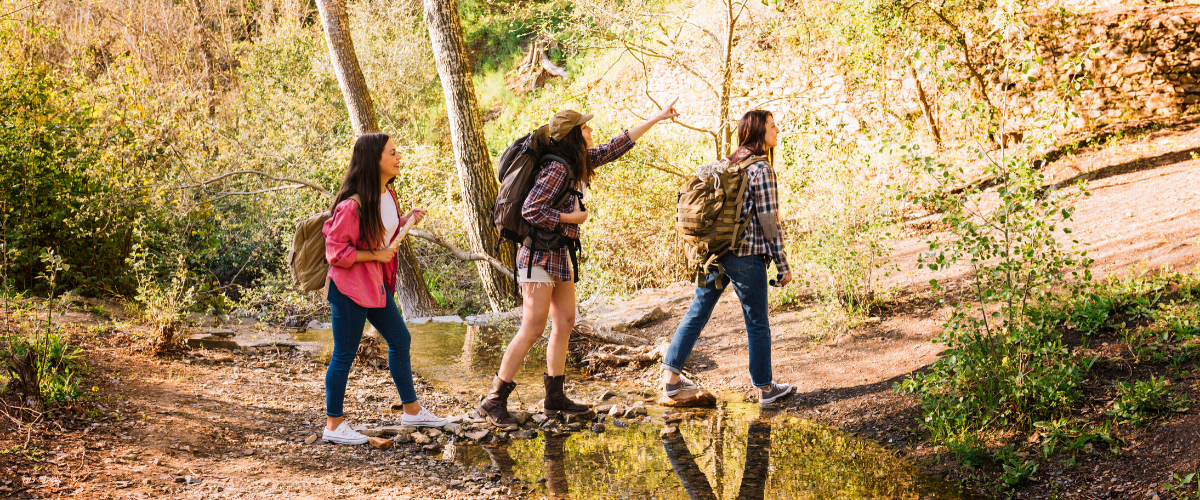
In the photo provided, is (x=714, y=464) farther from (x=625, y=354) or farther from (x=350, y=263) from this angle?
(x=625, y=354)

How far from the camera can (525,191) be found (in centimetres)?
399

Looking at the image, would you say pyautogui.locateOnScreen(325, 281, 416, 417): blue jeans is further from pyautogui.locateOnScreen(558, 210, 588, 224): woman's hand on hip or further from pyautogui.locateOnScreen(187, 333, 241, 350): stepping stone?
pyautogui.locateOnScreen(187, 333, 241, 350): stepping stone

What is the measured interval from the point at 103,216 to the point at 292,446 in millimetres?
5379

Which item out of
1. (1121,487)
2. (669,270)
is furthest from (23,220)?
(1121,487)

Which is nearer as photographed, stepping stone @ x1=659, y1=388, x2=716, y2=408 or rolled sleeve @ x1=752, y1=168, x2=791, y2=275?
rolled sleeve @ x1=752, y1=168, x2=791, y2=275

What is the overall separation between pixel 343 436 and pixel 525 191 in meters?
1.61

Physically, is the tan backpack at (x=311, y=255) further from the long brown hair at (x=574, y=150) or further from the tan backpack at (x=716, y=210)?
the tan backpack at (x=716, y=210)

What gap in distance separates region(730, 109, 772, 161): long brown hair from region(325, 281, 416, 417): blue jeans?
2.18 meters

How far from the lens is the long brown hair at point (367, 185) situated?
12.2ft

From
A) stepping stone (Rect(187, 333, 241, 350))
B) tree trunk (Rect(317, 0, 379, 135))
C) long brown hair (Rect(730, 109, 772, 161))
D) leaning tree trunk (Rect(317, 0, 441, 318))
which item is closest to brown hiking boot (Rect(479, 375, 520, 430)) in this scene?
long brown hair (Rect(730, 109, 772, 161))

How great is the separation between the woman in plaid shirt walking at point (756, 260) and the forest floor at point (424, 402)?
0.44 metres

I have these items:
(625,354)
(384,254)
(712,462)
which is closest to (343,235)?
(384,254)

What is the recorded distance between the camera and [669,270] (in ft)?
29.8

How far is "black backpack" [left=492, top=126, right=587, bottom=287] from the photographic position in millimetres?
3980
